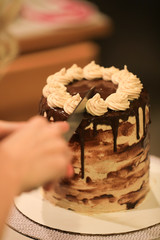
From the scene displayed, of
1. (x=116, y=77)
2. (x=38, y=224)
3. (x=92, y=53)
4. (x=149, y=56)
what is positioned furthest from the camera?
(x=149, y=56)

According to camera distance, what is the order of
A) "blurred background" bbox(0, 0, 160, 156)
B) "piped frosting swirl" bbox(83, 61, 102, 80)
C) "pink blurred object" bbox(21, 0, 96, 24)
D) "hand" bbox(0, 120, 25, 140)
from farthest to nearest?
"pink blurred object" bbox(21, 0, 96, 24) < "blurred background" bbox(0, 0, 160, 156) < "piped frosting swirl" bbox(83, 61, 102, 80) < "hand" bbox(0, 120, 25, 140)

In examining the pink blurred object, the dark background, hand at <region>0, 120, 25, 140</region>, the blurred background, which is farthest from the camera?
the dark background

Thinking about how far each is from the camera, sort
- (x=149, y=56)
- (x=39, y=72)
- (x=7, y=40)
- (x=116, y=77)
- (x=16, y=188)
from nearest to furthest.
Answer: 1. (x=16, y=188)
2. (x=116, y=77)
3. (x=7, y=40)
4. (x=39, y=72)
5. (x=149, y=56)

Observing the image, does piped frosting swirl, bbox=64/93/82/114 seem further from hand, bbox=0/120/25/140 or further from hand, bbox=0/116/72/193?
hand, bbox=0/116/72/193

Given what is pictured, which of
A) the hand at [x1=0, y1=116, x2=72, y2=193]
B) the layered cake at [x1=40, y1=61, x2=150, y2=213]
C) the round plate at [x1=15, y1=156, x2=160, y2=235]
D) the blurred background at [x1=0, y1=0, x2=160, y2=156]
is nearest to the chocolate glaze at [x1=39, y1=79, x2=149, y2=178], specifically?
the layered cake at [x1=40, y1=61, x2=150, y2=213]

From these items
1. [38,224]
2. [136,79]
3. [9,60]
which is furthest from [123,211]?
[9,60]

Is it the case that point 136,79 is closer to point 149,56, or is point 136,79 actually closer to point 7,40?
point 7,40
